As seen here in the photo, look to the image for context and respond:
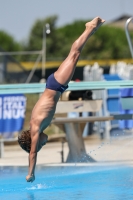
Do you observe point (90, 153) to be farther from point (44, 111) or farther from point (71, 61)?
point (44, 111)

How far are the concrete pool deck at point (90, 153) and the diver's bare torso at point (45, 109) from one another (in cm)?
211

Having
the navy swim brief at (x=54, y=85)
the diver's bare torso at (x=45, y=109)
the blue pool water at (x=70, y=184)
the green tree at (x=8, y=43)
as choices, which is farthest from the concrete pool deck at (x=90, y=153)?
the green tree at (x=8, y=43)

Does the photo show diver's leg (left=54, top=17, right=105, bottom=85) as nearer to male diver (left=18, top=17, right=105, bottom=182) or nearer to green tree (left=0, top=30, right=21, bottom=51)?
male diver (left=18, top=17, right=105, bottom=182)

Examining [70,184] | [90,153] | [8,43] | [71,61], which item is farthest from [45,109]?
[8,43]

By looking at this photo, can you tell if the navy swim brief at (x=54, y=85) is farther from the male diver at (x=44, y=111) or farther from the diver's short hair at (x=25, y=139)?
the diver's short hair at (x=25, y=139)

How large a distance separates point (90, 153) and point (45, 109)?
3904mm

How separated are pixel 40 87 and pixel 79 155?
5.27 ft

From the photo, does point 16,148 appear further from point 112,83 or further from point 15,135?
point 112,83

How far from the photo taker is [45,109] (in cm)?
677

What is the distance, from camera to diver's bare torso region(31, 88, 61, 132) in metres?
6.72

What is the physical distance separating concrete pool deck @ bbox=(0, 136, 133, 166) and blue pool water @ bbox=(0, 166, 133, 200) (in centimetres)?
77

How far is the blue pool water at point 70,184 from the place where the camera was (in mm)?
6270

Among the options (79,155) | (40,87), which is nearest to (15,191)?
(40,87)

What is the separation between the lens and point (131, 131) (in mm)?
12430
